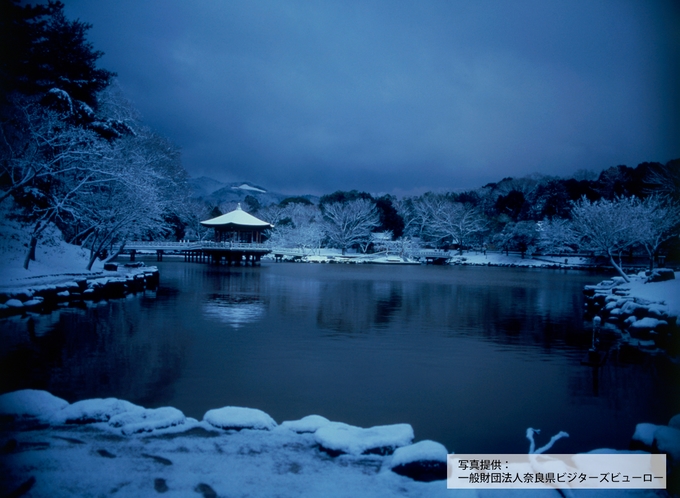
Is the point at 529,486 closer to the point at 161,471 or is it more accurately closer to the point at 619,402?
the point at 161,471

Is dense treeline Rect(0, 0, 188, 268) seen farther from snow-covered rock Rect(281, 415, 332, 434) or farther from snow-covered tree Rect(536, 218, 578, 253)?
snow-covered tree Rect(536, 218, 578, 253)

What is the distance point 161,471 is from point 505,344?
7.22 metres

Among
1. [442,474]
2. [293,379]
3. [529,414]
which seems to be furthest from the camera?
[293,379]

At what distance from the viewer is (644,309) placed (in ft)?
36.0

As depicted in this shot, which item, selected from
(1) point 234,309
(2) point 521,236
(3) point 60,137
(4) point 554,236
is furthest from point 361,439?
(2) point 521,236

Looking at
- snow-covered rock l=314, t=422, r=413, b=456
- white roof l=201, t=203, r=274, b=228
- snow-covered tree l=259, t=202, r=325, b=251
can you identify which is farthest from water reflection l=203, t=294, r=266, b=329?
snow-covered tree l=259, t=202, r=325, b=251

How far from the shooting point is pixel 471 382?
21.9 feet

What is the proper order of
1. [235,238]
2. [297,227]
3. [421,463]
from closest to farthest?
[421,463] → [235,238] → [297,227]

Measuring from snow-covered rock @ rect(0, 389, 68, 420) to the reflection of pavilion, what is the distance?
97.7 ft

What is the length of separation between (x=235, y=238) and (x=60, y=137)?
80.2 feet

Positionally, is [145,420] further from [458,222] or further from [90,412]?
[458,222]

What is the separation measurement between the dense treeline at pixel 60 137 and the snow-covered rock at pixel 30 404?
6.77m

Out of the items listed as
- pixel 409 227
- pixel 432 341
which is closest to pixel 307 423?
pixel 432 341

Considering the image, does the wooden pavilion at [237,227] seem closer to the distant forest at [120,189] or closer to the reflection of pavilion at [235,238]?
the reflection of pavilion at [235,238]
